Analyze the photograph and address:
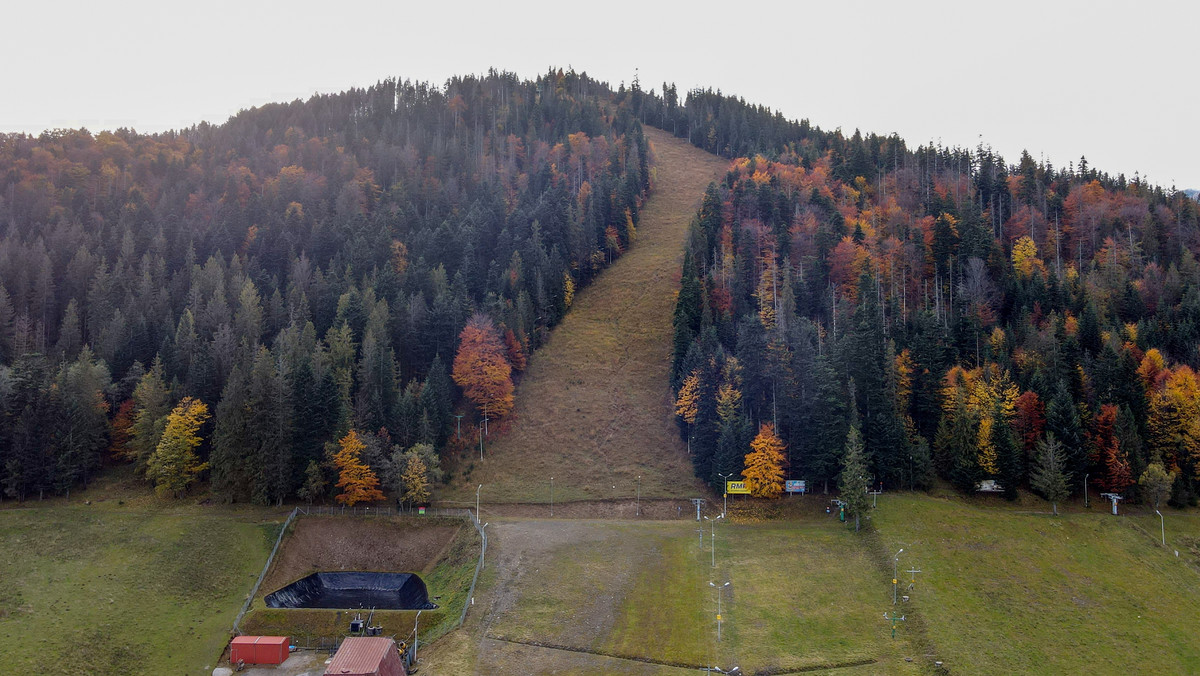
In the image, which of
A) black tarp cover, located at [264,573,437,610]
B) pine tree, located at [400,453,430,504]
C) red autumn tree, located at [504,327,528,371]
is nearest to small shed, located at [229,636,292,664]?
black tarp cover, located at [264,573,437,610]

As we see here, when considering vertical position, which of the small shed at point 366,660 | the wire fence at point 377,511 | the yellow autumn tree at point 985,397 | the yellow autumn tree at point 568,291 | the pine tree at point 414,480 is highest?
the yellow autumn tree at point 568,291

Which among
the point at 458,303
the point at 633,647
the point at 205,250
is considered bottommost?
the point at 633,647

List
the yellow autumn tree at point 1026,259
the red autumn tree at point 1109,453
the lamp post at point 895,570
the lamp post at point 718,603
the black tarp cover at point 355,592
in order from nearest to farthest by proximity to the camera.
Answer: the lamp post at point 718,603, the lamp post at point 895,570, the black tarp cover at point 355,592, the red autumn tree at point 1109,453, the yellow autumn tree at point 1026,259

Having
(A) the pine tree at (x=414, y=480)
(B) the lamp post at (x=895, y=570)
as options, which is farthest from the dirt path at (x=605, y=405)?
(B) the lamp post at (x=895, y=570)

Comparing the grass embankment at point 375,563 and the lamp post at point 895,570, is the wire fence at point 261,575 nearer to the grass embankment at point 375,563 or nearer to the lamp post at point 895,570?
the grass embankment at point 375,563

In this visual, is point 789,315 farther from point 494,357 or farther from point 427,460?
point 427,460

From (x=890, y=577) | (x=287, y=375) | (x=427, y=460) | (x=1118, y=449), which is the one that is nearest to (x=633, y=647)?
(x=890, y=577)

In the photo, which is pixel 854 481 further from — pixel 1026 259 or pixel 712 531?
pixel 1026 259
